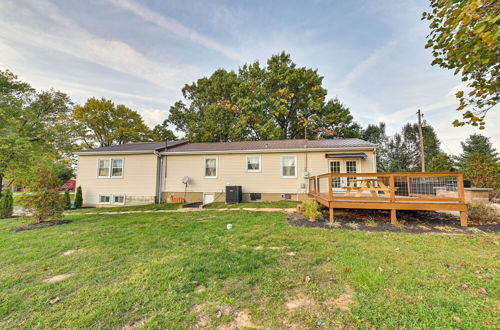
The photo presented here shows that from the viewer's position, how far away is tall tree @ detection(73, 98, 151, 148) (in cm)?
2264

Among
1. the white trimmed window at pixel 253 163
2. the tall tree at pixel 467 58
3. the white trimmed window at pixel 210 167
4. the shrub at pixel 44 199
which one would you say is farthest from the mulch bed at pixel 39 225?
the tall tree at pixel 467 58

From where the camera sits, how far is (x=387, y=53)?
9.96 metres

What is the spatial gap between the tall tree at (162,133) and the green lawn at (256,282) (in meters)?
21.0

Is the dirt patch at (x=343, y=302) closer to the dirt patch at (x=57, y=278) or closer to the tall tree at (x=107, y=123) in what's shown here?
the dirt patch at (x=57, y=278)

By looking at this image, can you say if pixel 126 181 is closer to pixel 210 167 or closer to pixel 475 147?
pixel 210 167

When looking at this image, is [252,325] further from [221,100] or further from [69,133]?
[221,100]

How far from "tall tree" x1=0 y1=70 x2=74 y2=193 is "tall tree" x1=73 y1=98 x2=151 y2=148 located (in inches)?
267

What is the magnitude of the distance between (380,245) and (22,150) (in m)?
17.8

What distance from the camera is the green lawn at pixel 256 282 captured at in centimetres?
190

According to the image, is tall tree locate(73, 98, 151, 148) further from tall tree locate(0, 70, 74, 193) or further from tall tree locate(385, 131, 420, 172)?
tall tree locate(385, 131, 420, 172)

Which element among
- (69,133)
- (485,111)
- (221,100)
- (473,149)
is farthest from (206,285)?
(473,149)

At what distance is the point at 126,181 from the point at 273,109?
15107 mm

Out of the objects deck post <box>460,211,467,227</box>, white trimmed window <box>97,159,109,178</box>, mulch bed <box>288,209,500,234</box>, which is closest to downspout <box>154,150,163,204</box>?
white trimmed window <box>97,159,109,178</box>

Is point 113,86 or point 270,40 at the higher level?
point 270,40
